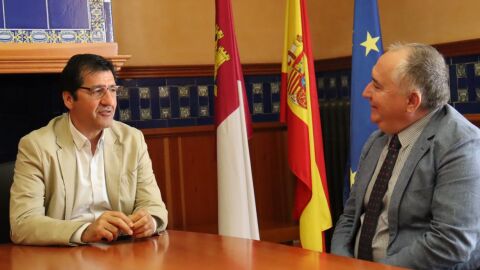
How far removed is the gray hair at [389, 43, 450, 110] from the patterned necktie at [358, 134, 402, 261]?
0.20m

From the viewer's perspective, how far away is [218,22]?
3.78 m

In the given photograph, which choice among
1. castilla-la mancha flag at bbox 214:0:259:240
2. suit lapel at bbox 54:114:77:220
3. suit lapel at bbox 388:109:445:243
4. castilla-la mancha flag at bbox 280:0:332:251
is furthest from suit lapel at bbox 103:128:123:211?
castilla-la mancha flag at bbox 280:0:332:251

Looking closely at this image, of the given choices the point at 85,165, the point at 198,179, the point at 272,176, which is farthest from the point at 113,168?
the point at 272,176

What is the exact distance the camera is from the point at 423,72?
6.97 feet

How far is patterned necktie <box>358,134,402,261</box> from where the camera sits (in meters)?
2.21

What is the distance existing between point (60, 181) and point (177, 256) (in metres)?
0.73

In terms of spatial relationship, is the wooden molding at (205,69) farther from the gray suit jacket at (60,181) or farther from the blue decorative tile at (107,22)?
the gray suit jacket at (60,181)

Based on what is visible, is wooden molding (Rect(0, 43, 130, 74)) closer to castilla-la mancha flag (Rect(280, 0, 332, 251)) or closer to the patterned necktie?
castilla-la mancha flag (Rect(280, 0, 332, 251))

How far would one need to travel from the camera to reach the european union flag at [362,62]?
11.9 feet

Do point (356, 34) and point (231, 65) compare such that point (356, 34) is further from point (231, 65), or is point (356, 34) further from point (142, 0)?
point (142, 0)

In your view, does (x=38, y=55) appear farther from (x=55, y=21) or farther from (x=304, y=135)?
(x=304, y=135)

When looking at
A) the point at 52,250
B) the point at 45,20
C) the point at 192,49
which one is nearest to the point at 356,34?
the point at 192,49

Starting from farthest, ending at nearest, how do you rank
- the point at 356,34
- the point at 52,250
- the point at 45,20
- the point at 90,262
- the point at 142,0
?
the point at 142,0, the point at 356,34, the point at 45,20, the point at 52,250, the point at 90,262

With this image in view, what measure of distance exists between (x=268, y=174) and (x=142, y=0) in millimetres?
1428
